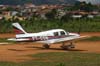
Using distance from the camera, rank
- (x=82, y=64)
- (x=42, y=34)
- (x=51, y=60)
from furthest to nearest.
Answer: (x=42, y=34) < (x=51, y=60) < (x=82, y=64)

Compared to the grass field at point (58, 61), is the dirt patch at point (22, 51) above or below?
below

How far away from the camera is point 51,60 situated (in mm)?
28516

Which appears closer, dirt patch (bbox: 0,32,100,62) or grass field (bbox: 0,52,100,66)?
grass field (bbox: 0,52,100,66)

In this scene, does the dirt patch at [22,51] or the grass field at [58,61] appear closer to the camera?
the grass field at [58,61]

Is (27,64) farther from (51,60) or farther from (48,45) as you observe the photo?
(48,45)

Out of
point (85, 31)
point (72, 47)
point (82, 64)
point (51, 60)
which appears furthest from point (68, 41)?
point (85, 31)

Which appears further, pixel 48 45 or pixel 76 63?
pixel 48 45

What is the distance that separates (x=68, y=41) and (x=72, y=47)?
706mm

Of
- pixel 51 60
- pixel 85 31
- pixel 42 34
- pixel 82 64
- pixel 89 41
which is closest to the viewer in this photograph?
pixel 82 64

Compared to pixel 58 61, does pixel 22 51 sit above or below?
below

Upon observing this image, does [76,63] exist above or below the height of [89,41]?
above

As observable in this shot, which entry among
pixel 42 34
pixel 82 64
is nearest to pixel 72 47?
pixel 42 34

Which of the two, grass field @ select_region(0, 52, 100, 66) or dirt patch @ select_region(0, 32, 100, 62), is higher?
grass field @ select_region(0, 52, 100, 66)

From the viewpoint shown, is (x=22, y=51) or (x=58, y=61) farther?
(x=22, y=51)
